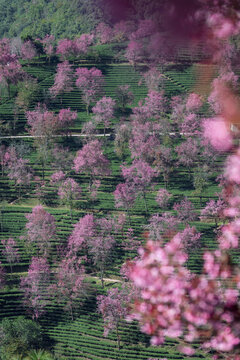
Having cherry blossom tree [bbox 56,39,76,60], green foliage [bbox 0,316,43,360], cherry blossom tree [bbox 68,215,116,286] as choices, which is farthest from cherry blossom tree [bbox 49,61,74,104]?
green foliage [bbox 0,316,43,360]

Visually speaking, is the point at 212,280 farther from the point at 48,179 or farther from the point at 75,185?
the point at 48,179

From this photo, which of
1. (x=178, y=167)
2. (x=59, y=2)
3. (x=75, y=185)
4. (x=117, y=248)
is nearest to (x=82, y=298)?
(x=117, y=248)

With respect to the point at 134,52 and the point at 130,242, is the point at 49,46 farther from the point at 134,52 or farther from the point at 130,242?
the point at 130,242

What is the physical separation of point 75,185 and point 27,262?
9.35 metres

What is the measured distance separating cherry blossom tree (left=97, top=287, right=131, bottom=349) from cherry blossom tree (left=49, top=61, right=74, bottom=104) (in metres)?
35.2

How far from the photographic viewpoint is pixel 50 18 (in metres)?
92.5

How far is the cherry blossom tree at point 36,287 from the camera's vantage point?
37469 millimetres

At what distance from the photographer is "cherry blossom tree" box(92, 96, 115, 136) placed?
190 ft

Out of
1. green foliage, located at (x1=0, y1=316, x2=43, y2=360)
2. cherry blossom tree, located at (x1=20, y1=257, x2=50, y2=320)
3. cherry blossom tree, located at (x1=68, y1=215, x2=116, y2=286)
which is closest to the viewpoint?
green foliage, located at (x1=0, y1=316, x2=43, y2=360)

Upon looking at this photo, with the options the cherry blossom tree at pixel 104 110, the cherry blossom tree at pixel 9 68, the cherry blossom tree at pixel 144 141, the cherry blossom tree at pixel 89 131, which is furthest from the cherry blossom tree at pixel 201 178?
the cherry blossom tree at pixel 9 68

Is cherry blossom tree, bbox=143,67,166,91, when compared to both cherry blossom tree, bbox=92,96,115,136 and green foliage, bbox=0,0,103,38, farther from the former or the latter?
green foliage, bbox=0,0,103,38

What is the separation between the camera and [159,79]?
6512 centimetres

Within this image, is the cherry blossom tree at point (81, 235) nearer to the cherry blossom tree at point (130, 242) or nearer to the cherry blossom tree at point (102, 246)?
the cherry blossom tree at point (102, 246)

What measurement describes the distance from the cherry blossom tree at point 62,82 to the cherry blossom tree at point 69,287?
102 feet
